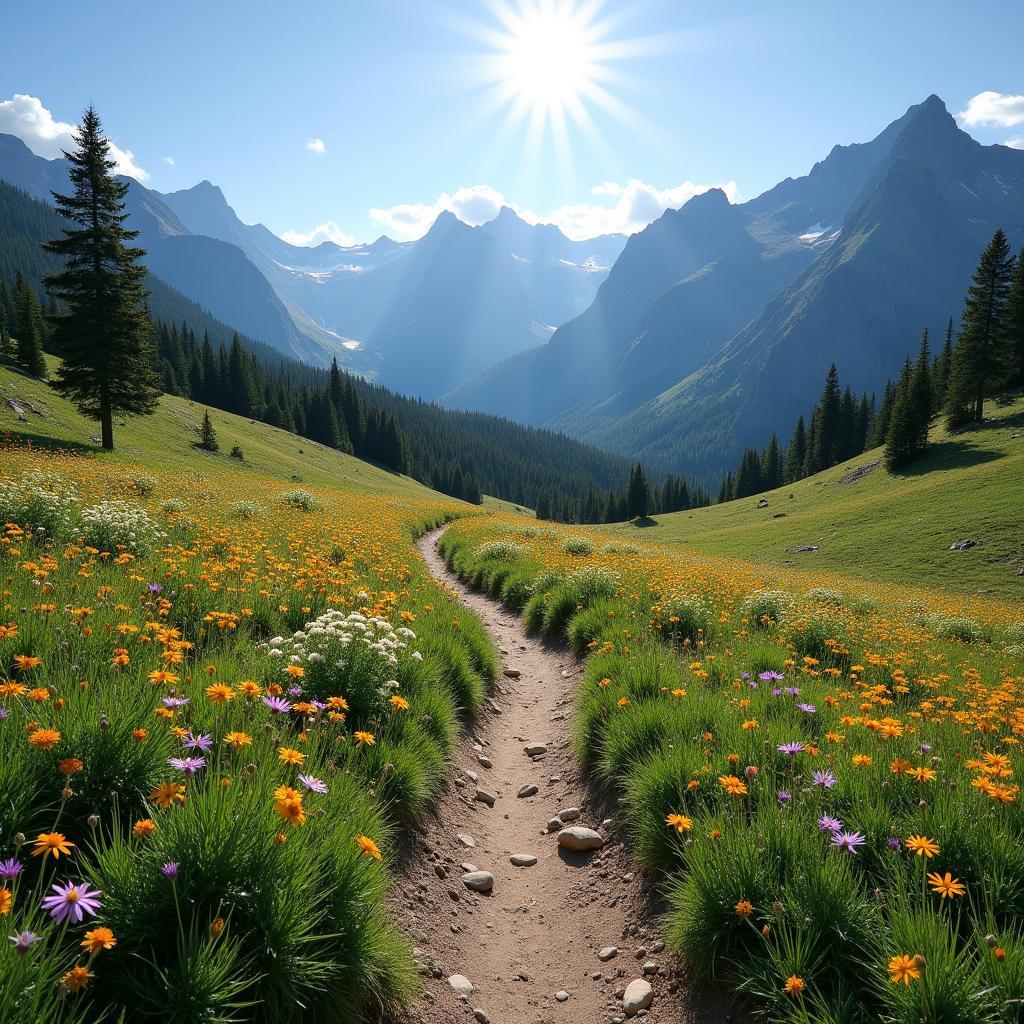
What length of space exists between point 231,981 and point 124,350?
3910 cm

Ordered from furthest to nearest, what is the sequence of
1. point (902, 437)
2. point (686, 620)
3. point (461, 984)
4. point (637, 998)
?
point (902, 437)
point (686, 620)
point (461, 984)
point (637, 998)

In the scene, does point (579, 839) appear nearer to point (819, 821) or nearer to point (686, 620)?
point (819, 821)

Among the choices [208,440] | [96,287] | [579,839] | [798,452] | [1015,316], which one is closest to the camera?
→ [579,839]

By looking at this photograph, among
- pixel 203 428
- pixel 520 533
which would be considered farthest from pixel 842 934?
pixel 203 428

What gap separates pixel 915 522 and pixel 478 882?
4405 cm

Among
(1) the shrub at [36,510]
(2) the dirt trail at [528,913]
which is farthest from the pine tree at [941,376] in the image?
(1) the shrub at [36,510]

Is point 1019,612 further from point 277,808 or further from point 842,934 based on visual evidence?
point 277,808

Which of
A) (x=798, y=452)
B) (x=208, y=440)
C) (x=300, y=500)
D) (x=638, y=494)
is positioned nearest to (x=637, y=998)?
(x=300, y=500)

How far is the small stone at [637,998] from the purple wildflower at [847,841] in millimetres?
1646

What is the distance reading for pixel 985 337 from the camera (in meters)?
54.6

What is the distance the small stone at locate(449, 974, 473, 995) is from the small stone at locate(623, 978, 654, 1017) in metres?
1.09

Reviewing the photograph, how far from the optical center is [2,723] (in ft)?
8.93

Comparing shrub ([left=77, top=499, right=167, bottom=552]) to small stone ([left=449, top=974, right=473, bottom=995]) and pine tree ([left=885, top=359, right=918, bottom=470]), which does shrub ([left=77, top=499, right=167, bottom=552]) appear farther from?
pine tree ([left=885, top=359, right=918, bottom=470])

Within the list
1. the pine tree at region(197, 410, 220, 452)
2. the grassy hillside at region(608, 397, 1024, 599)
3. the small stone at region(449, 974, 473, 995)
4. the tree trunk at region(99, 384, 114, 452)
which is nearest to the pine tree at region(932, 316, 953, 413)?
the grassy hillside at region(608, 397, 1024, 599)
